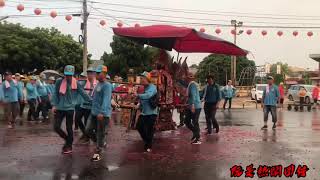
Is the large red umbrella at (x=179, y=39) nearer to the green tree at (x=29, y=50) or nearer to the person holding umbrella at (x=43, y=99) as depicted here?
the person holding umbrella at (x=43, y=99)

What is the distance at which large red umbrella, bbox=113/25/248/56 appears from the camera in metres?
11.2

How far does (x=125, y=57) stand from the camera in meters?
35.9

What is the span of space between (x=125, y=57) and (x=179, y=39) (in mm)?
23527

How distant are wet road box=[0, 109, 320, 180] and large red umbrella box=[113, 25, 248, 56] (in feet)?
7.55

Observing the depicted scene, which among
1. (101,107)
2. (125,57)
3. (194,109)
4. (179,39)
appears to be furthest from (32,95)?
(125,57)

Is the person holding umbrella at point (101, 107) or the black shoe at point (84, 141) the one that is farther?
the black shoe at point (84, 141)

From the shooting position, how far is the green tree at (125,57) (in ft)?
116

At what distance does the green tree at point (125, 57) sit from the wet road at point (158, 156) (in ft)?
71.3

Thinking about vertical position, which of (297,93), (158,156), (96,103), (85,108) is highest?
(96,103)

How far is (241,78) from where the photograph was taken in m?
57.2

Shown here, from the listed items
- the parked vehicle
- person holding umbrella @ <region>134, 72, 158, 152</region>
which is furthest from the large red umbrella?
the parked vehicle

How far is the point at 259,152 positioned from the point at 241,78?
4773 centimetres

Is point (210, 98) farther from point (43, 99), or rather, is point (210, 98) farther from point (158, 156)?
point (43, 99)

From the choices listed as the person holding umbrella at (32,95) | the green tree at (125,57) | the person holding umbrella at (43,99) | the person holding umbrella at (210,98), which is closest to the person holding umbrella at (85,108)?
the person holding umbrella at (210,98)
